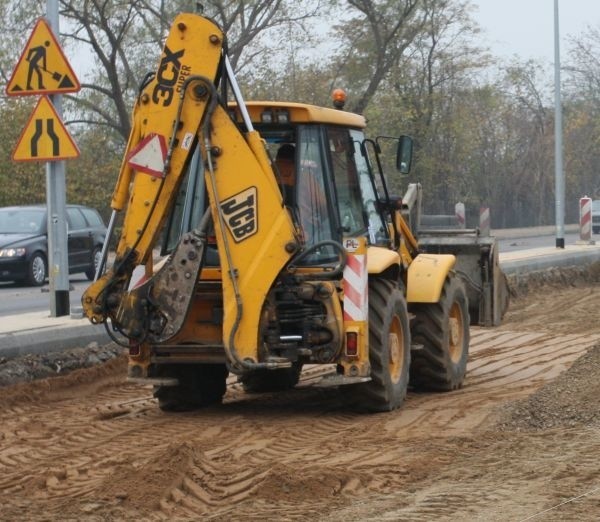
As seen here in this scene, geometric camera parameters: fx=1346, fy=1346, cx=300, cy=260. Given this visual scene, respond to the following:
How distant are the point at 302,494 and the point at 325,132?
414cm

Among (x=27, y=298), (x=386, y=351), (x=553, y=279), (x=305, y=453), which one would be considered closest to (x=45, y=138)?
(x=386, y=351)

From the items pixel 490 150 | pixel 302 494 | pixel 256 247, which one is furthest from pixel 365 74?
pixel 302 494

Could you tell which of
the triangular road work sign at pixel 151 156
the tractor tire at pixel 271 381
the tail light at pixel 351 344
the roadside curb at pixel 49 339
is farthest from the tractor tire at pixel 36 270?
the tail light at pixel 351 344

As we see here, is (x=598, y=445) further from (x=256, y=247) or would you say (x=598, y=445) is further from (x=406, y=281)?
(x=406, y=281)

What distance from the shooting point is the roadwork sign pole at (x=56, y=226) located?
15.1 m

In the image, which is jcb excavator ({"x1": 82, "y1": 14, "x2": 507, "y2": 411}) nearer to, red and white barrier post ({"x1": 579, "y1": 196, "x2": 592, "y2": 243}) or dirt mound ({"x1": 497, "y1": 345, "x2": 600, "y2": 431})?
dirt mound ({"x1": 497, "y1": 345, "x2": 600, "y2": 431})

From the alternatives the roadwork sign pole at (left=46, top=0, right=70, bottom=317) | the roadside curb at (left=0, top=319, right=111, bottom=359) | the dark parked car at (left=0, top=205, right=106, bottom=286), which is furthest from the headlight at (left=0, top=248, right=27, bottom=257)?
the roadside curb at (left=0, top=319, right=111, bottom=359)

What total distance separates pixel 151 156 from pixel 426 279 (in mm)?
3024

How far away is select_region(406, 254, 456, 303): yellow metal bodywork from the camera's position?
39.2 feet

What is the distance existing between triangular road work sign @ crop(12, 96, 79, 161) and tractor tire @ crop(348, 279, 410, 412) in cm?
443

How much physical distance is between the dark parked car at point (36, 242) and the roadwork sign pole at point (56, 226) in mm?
10102

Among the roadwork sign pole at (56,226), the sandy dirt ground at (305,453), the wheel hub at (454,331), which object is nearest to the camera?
the sandy dirt ground at (305,453)

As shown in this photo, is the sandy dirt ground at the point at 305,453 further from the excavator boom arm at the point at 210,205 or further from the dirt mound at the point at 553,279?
the dirt mound at the point at 553,279

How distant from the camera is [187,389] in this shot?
1140 centimetres
